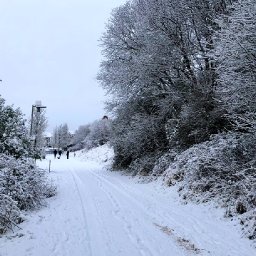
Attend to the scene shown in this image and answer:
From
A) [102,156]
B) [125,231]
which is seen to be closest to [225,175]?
[125,231]

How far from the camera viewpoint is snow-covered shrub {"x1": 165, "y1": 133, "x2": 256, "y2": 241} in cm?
984

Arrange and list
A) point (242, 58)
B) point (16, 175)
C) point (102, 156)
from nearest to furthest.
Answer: point (242, 58), point (16, 175), point (102, 156)

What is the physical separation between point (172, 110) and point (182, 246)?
13.7m

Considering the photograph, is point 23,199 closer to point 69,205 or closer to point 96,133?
point 69,205

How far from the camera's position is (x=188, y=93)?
18.1m

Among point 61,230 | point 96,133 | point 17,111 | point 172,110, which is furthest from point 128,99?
point 96,133

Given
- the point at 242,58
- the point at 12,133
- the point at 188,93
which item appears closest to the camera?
the point at 242,58

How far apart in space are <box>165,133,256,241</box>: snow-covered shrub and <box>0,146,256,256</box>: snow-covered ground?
48 centimetres

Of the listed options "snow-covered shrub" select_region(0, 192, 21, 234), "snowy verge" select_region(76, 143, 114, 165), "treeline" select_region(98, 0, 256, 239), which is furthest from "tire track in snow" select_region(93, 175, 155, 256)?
"snowy verge" select_region(76, 143, 114, 165)

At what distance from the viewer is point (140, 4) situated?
21000mm

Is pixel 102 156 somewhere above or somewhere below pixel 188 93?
below

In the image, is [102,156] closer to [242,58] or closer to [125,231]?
[242,58]

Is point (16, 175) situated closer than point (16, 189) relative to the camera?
No

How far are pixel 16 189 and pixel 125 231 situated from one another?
4046 mm
